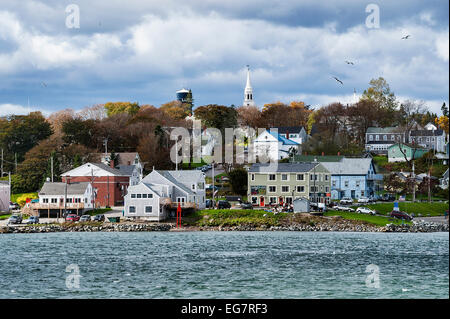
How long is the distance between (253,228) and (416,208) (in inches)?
909

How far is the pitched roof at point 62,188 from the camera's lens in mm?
88062

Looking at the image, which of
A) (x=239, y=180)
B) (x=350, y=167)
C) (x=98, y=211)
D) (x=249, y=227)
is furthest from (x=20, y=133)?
(x=249, y=227)

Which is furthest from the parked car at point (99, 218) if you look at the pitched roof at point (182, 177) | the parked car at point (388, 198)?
the parked car at point (388, 198)

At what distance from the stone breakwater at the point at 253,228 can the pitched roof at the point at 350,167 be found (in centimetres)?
2081

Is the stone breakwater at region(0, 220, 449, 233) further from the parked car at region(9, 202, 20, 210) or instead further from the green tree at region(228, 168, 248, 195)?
the green tree at region(228, 168, 248, 195)

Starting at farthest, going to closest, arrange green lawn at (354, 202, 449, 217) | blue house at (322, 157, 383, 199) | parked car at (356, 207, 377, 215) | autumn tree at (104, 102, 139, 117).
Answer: autumn tree at (104, 102, 139, 117), blue house at (322, 157, 383, 199), green lawn at (354, 202, 449, 217), parked car at (356, 207, 377, 215)

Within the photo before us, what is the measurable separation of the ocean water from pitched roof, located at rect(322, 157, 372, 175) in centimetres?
2719

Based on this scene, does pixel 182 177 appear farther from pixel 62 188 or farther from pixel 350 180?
pixel 350 180

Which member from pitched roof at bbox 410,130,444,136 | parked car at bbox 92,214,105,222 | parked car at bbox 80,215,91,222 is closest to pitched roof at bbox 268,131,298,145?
pitched roof at bbox 410,130,444,136

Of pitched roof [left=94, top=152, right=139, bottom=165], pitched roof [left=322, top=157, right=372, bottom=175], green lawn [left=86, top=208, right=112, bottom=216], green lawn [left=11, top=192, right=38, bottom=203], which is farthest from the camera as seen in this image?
pitched roof [left=94, top=152, right=139, bottom=165]

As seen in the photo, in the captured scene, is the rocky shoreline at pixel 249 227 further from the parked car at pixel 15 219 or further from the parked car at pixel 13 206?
the parked car at pixel 13 206

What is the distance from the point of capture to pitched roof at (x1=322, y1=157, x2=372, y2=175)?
9925 cm

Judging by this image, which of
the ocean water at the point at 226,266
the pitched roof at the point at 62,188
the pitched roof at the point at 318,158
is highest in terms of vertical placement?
the pitched roof at the point at 318,158
